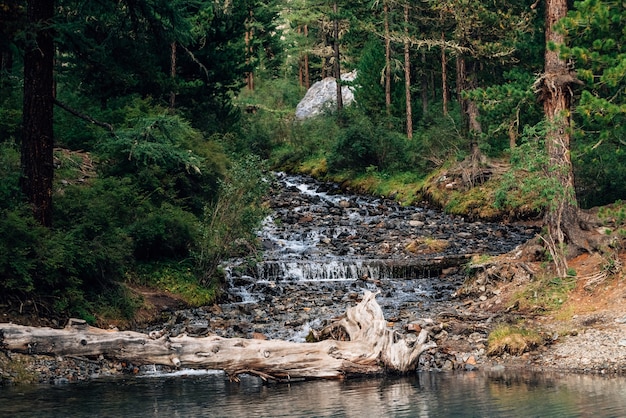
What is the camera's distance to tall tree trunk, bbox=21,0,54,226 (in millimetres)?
15039

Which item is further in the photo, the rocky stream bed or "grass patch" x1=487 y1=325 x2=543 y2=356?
"grass patch" x1=487 y1=325 x2=543 y2=356

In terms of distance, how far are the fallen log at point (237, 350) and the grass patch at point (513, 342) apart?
6.04 feet

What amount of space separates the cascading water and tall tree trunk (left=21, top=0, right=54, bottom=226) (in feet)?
16.0

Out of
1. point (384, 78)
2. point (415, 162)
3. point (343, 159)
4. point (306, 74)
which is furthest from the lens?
point (306, 74)

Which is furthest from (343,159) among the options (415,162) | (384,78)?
(384,78)

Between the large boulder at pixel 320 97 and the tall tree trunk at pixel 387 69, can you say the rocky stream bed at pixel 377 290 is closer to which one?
the tall tree trunk at pixel 387 69

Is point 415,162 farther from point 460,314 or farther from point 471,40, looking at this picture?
point 460,314

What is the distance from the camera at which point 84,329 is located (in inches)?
490

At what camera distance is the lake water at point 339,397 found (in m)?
10.2

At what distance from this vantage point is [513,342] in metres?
13.8

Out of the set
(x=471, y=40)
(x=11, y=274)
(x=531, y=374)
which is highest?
(x=471, y=40)

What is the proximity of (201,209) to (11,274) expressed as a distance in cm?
894

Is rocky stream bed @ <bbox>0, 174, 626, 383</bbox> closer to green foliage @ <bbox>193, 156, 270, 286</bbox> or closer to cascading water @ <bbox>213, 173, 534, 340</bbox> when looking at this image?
cascading water @ <bbox>213, 173, 534, 340</bbox>

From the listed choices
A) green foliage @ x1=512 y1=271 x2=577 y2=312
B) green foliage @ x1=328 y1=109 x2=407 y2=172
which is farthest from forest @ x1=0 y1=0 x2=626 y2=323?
green foliage @ x1=328 y1=109 x2=407 y2=172
